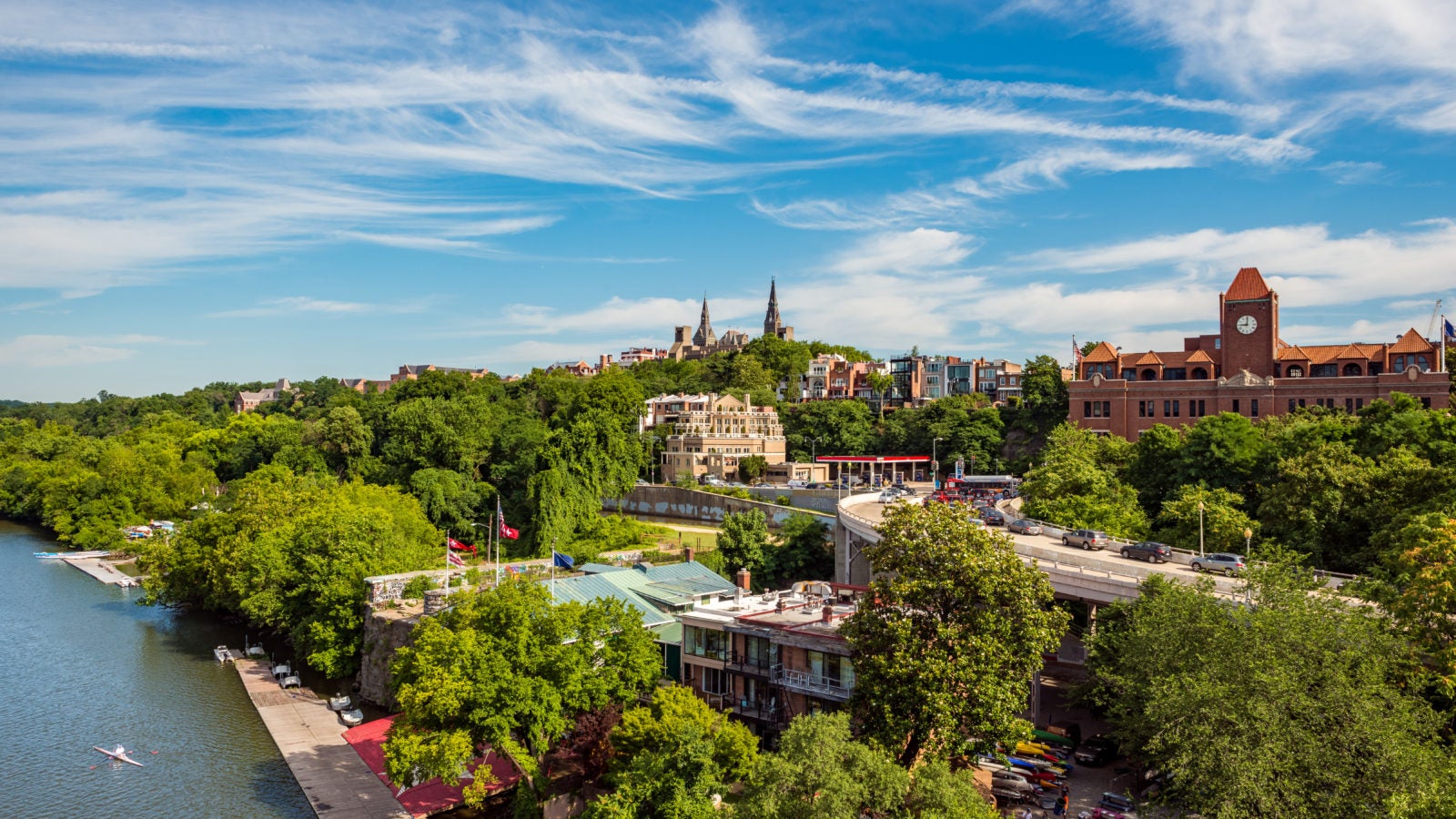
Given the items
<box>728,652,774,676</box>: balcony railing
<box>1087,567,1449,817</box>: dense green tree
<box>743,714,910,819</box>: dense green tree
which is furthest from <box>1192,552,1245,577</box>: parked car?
<box>743,714,910,819</box>: dense green tree

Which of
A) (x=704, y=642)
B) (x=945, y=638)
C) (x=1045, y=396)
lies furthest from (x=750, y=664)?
(x=1045, y=396)

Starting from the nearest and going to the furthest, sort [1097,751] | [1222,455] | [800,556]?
[1097,751], [1222,455], [800,556]

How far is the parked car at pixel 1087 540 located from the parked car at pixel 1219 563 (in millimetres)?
4788

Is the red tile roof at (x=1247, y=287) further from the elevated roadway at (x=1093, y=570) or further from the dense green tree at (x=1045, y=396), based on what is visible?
the elevated roadway at (x=1093, y=570)

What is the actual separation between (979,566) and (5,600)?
2336 inches

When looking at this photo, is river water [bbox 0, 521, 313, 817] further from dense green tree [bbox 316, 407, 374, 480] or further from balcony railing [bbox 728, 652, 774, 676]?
dense green tree [bbox 316, 407, 374, 480]

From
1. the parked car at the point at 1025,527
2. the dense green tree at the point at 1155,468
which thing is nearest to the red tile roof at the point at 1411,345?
the dense green tree at the point at 1155,468

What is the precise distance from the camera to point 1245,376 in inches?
2783

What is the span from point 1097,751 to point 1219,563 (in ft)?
29.9

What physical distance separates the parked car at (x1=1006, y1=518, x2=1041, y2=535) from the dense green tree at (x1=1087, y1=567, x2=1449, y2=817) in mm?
17342

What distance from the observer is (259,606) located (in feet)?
142

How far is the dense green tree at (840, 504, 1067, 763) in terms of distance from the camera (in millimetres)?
24812

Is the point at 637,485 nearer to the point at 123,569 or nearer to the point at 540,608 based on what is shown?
the point at 123,569

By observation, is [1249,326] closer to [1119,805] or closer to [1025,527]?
[1025,527]
